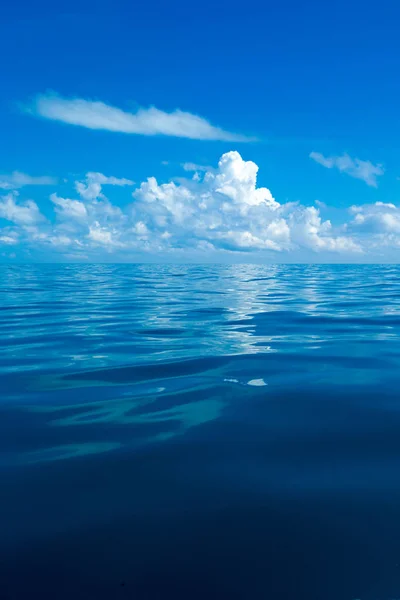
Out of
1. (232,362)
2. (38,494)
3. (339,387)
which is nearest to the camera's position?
(38,494)

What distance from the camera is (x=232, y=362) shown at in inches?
369

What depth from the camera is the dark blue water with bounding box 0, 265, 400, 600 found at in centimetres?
299

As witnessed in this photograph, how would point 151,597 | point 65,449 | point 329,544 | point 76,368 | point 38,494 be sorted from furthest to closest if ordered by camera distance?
point 76,368
point 65,449
point 38,494
point 329,544
point 151,597

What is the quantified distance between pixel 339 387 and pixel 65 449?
472cm

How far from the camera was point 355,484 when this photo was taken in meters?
4.12

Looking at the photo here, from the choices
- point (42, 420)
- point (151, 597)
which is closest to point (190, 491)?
point (151, 597)

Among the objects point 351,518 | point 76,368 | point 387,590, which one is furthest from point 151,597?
point 76,368

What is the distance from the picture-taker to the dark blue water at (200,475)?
299 centimetres

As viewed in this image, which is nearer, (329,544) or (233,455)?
(329,544)

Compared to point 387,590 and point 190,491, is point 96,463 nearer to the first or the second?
point 190,491

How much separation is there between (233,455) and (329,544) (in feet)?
5.56

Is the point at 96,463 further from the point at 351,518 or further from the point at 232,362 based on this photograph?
the point at 232,362

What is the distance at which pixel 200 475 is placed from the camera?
172 inches

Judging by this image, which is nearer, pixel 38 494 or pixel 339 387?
pixel 38 494
